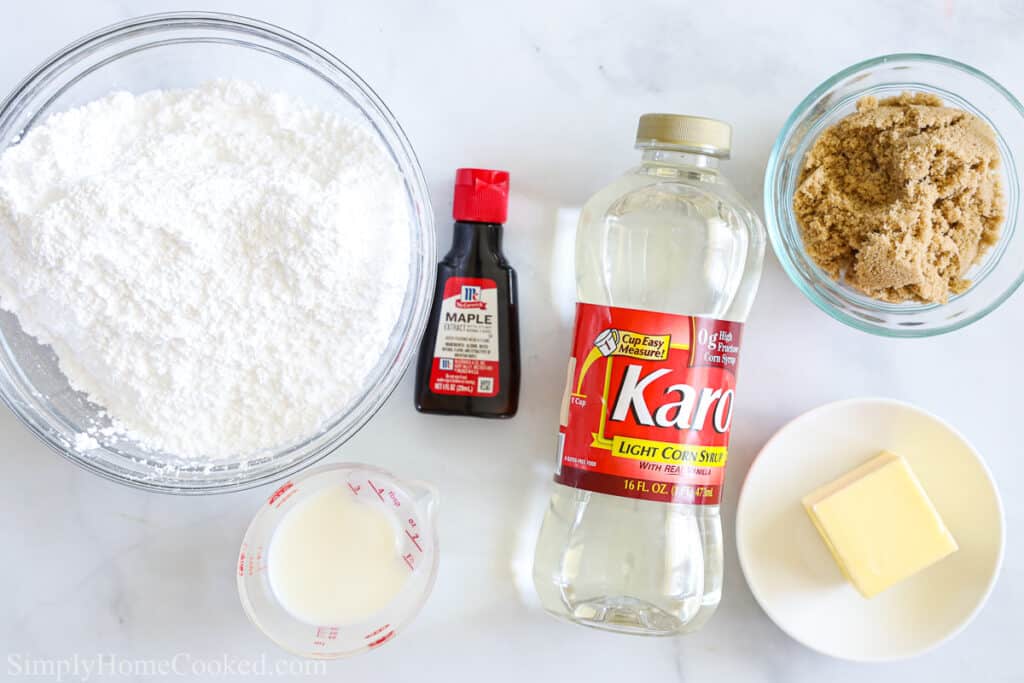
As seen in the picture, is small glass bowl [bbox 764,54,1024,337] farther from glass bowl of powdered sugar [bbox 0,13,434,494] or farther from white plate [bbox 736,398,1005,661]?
glass bowl of powdered sugar [bbox 0,13,434,494]

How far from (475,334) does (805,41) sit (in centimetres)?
60

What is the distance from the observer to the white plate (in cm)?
102

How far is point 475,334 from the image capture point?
3.27ft

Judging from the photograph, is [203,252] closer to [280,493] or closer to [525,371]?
[280,493]

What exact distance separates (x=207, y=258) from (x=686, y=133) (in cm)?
56

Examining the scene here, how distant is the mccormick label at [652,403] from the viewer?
2.92 ft

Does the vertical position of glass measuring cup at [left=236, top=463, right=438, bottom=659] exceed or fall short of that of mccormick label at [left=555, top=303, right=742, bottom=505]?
it falls short

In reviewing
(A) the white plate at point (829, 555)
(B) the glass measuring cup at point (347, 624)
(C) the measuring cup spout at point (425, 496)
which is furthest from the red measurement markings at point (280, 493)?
(A) the white plate at point (829, 555)

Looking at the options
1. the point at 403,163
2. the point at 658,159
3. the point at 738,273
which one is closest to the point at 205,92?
the point at 403,163

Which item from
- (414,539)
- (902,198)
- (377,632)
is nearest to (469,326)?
(414,539)

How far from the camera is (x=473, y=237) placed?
994 mm

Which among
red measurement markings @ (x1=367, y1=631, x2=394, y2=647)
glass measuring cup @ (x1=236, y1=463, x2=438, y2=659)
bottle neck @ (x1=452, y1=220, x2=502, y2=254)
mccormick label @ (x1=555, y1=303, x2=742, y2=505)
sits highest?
bottle neck @ (x1=452, y1=220, x2=502, y2=254)

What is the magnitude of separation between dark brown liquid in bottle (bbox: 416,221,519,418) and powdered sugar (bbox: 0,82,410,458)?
7 cm

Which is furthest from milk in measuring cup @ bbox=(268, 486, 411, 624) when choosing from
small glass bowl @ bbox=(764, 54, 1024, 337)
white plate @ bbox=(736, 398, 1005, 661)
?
small glass bowl @ bbox=(764, 54, 1024, 337)
